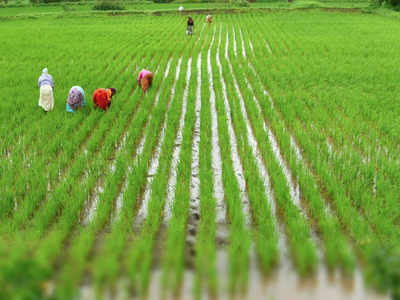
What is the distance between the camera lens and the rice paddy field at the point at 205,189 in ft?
7.14

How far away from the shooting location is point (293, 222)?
2742 mm

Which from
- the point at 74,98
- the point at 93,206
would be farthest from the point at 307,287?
the point at 74,98

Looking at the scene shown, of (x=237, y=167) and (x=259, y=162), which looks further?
(x=259, y=162)

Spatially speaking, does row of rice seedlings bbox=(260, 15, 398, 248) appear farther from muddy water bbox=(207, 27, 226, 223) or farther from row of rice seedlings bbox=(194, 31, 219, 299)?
row of rice seedlings bbox=(194, 31, 219, 299)

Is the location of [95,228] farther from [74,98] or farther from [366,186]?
[74,98]

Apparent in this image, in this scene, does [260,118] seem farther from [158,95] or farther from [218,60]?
[218,60]

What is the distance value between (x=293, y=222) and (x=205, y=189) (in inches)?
37.2

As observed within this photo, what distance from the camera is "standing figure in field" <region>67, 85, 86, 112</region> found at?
18.7 feet

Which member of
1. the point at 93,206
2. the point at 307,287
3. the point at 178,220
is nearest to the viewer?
the point at 307,287

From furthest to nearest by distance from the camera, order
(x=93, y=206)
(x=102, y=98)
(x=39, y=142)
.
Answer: (x=102, y=98) → (x=39, y=142) → (x=93, y=206)

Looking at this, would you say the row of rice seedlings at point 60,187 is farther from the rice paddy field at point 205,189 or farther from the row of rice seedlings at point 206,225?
the row of rice seedlings at point 206,225

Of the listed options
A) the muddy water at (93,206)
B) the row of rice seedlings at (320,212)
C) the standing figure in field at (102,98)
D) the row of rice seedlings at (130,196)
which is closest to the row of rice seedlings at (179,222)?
the row of rice seedlings at (130,196)

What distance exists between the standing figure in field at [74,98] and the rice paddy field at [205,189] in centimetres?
23

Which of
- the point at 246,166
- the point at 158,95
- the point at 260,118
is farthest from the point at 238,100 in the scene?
the point at 246,166
